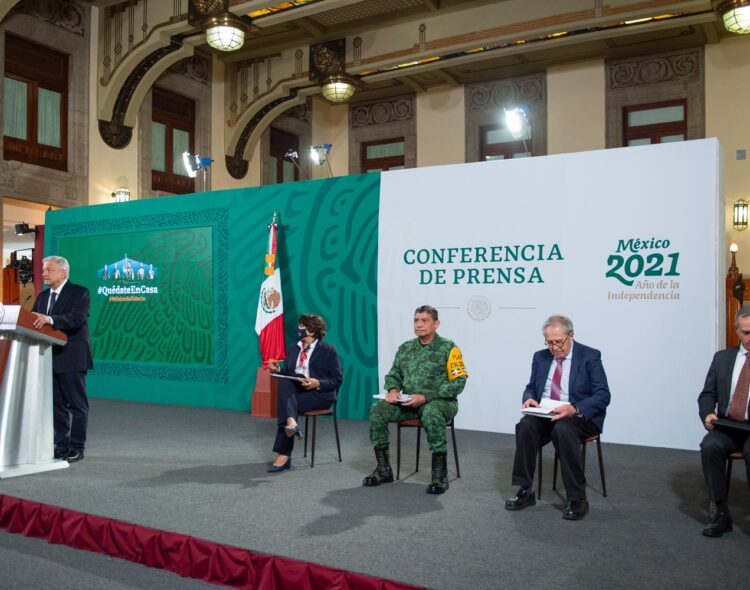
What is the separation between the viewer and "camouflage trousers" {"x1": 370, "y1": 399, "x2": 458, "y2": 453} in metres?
3.87

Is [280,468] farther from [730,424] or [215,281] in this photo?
[215,281]

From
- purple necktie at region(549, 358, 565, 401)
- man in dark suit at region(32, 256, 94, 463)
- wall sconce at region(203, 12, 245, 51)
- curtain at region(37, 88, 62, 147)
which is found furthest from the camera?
curtain at region(37, 88, 62, 147)

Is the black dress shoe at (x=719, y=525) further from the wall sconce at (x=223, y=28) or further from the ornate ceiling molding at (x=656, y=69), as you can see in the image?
the ornate ceiling molding at (x=656, y=69)

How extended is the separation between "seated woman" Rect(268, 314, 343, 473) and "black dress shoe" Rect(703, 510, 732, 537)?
2208 millimetres

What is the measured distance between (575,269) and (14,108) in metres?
7.72

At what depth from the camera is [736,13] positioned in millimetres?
7398

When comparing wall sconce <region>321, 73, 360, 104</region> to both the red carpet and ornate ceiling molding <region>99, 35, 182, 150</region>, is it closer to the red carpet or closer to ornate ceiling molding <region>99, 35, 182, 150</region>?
ornate ceiling molding <region>99, 35, 182, 150</region>

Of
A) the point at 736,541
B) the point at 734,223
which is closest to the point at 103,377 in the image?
the point at 736,541

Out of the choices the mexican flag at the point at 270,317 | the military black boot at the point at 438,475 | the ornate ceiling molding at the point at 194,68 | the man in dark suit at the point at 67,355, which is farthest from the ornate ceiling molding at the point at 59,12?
the military black boot at the point at 438,475

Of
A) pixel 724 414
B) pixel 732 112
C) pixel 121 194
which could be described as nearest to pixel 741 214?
pixel 732 112

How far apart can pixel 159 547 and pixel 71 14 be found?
928 cm

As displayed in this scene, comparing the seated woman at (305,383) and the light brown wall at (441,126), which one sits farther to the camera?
the light brown wall at (441,126)

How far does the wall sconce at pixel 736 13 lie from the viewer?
7350mm

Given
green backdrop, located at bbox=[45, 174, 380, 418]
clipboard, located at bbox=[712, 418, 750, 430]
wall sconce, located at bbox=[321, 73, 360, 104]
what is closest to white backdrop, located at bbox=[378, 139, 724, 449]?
green backdrop, located at bbox=[45, 174, 380, 418]
